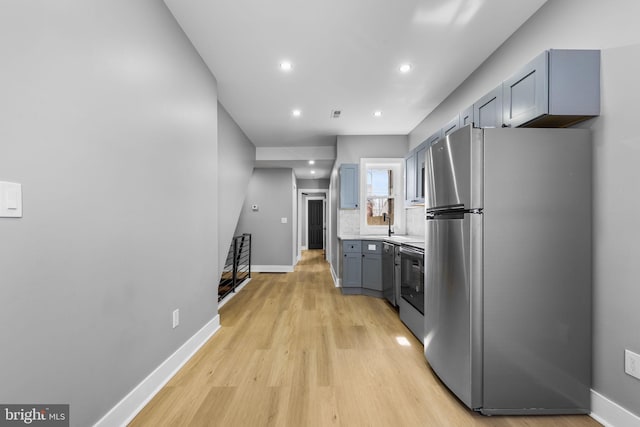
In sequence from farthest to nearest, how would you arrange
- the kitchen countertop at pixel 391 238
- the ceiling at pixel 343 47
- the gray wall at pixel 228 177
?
the gray wall at pixel 228 177 → the kitchen countertop at pixel 391 238 → the ceiling at pixel 343 47

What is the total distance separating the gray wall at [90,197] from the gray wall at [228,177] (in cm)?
138

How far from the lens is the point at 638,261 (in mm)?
1388

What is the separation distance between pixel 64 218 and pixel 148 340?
3.22ft

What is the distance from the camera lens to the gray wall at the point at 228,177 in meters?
3.54

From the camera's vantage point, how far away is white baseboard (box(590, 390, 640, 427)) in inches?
55.1

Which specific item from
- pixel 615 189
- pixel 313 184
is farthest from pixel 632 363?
pixel 313 184

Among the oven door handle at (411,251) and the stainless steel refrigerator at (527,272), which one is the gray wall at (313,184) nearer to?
the oven door handle at (411,251)

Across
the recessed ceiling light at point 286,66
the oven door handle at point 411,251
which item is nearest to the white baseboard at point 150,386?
the oven door handle at point 411,251

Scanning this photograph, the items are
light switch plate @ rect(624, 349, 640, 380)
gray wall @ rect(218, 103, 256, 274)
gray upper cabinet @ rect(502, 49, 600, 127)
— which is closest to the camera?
light switch plate @ rect(624, 349, 640, 380)

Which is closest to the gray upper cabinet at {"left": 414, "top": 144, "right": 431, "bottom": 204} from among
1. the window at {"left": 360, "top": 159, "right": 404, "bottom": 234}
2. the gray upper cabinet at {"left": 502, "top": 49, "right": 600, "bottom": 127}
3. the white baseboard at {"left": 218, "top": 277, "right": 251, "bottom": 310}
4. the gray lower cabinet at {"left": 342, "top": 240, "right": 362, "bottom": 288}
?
the window at {"left": 360, "top": 159, "right": 404, "bottom": 234}

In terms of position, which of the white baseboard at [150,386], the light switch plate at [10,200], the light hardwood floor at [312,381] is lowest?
the light hardwood floor at [312,381]

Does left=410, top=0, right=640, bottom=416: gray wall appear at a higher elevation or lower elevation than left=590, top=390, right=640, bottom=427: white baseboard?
higher

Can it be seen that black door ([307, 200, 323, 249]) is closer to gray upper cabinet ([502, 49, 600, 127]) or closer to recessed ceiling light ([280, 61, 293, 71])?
recessed ceiling light ([280, 61, 293, 71])

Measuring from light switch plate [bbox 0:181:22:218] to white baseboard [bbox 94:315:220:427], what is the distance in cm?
110
